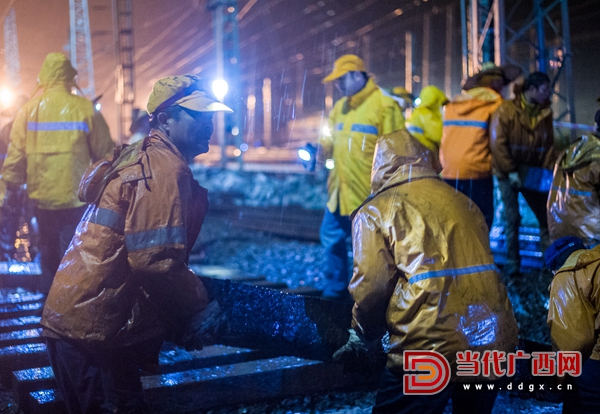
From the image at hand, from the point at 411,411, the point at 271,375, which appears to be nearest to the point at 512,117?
the point at 271,375

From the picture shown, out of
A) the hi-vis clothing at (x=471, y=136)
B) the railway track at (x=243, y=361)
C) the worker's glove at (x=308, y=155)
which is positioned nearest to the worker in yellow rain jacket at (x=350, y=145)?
the worker's glove at (x=308, y=155)

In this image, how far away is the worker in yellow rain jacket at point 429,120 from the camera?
21.5 ft

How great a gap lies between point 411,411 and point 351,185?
10.3ft

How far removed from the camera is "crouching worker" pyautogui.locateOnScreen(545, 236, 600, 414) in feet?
8.27

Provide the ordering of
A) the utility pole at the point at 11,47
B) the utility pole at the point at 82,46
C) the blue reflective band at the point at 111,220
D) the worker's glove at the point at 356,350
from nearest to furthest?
1. the blue reflective band at the point at 111,220
2. the worker's glove at the point at 356,350
3. the utility pole at the point at 11,47
4. the utility pole at the point at 82,46

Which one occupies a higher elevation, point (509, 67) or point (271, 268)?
point (509, 67)

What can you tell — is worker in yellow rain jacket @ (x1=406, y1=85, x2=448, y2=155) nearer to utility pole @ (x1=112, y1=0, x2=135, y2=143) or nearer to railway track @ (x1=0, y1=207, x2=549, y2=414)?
railway track @ (x1=0, y1=207, x2=549, y2=414)

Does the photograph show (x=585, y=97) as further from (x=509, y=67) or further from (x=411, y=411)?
(x=411, y=411)

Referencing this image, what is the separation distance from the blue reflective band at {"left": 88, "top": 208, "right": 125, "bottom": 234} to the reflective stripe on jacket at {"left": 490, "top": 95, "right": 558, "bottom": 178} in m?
4.66

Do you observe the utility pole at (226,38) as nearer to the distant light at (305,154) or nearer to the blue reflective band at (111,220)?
the distant light at (305,154)

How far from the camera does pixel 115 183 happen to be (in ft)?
7.75

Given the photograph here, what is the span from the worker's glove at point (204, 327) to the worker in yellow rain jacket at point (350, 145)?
9.62 ft

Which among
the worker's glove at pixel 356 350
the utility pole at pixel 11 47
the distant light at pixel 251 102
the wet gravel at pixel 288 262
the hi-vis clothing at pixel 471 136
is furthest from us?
the distant light at pixel 251 102

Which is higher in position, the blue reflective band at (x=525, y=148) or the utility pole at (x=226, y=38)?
the utility pole at (x=226, y=38)
